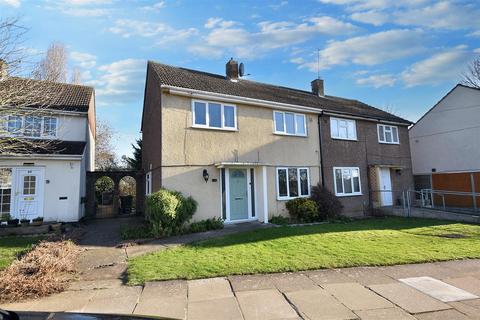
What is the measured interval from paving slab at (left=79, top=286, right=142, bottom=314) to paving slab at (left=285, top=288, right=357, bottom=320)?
2800mm

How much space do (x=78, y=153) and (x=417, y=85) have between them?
77.9 ft

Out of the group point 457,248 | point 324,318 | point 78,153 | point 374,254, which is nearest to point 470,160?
point 457,248

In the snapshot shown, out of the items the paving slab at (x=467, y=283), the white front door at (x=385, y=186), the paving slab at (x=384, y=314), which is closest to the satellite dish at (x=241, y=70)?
the white front door at (x=385, y=186)

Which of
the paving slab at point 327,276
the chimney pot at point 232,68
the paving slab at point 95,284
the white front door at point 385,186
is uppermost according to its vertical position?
the chimney pot at point 232,68

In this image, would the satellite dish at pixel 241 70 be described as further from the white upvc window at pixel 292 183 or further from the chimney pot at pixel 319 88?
the white upvc window at pixel 292 183

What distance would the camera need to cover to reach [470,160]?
69.6 feet

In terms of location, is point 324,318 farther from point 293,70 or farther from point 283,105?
point 293,70

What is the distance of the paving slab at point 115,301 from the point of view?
4.82m

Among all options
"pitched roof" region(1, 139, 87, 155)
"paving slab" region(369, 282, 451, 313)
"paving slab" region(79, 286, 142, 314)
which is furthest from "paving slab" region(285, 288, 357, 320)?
"pitched roof" region(1, 139, 87, 155)

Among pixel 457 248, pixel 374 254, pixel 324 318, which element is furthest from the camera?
pixel 457 248

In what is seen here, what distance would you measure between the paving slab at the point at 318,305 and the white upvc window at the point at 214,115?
8879 mm

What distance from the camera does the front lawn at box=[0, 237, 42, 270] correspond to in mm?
7883

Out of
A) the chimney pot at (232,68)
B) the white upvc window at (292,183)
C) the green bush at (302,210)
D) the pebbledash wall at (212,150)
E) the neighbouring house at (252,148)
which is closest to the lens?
the pebbledash wall at (212,150)

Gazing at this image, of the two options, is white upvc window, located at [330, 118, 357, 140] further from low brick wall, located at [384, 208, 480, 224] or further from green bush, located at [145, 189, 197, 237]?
green bush, located at [145, 189, 197, 237]
